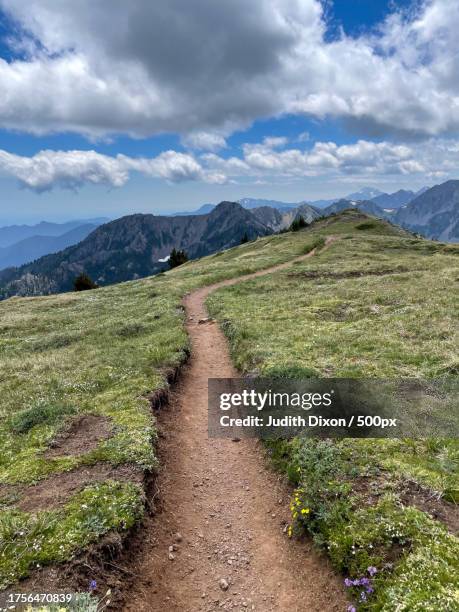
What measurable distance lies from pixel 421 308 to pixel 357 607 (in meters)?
21.8

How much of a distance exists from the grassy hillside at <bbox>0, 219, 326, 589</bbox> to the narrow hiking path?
43.0 inches

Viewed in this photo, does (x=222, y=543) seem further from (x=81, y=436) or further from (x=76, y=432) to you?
(x=76, y=432)

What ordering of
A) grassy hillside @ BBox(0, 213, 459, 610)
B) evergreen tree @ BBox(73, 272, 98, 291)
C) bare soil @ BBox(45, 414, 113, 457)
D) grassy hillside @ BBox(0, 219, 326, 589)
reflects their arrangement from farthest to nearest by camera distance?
evergreen tree @ BBox(73, 272, 98, 291), bare soil @ BBox(45, 414, 113, 457), grassy hillside @ BBox(0, 219, 326, 589), grassy hillside @ BBox(0, 213, 459, 610)

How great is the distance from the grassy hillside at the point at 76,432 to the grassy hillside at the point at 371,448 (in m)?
4.50

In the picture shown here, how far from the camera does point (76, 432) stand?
13.2 m

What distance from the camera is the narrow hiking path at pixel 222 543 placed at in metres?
7.85

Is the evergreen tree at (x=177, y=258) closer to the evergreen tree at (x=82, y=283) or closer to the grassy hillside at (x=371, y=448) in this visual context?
the evergreen tree at (x=82, y=283)

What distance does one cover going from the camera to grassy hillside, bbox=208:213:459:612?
714cm

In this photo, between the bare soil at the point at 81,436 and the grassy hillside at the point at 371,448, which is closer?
the grassy hillside at the point at 371,448

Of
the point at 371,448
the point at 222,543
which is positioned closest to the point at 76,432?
the point at 222,543

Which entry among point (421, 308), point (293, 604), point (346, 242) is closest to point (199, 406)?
point (293, 604)

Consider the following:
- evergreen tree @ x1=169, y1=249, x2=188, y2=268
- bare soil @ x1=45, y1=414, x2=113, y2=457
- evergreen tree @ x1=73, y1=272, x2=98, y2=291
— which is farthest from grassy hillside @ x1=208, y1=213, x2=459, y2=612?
evergreen tree @ x1=169, y1=249, x2=188, y2=268

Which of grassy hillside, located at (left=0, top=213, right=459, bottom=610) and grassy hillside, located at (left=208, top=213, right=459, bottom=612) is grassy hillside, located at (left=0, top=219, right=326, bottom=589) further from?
grassy hillside, located at (left=208, top=213, right=459, bottom=612)

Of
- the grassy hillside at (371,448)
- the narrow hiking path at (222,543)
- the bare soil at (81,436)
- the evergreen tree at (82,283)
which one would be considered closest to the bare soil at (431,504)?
the grassy hillside at (371,448)
